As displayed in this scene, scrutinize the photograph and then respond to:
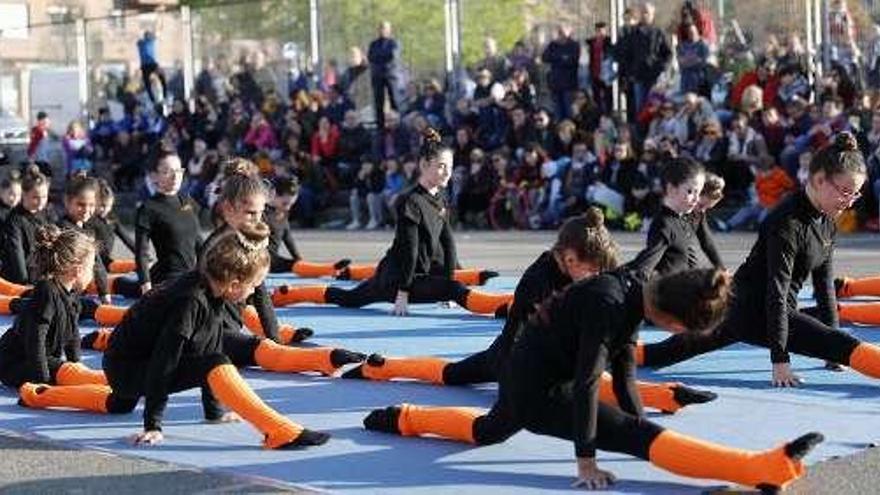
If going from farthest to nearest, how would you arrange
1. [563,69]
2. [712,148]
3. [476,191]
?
[563,69]
[476,191]
[712,148]

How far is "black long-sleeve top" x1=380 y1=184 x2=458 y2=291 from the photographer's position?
35.3 feet

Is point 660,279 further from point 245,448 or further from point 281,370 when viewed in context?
point 281,370

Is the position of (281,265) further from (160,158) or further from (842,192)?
(842,192)

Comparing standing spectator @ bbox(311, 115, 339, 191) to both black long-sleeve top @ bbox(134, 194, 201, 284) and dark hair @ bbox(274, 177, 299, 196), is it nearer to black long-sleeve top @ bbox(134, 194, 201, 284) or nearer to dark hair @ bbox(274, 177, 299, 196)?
dark hair @ bbox(274, 177, 299, 196)

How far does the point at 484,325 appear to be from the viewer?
10.6m

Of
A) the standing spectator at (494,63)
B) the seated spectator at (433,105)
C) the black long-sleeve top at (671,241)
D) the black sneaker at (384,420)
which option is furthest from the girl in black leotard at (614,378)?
the standing spectator at (494,63)

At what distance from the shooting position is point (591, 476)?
572cm

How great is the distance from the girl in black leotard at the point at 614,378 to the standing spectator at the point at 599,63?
16265mm

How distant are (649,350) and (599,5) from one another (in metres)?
15.8

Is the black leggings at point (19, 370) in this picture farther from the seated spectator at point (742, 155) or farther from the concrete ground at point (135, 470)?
the seated spectator at point (742, 155)

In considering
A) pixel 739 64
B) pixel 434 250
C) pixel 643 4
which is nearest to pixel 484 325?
pixel 434 250

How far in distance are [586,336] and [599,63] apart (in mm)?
16841

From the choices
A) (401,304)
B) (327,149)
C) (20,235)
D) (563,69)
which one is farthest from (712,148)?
(20,235)

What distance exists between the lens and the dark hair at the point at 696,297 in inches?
210
